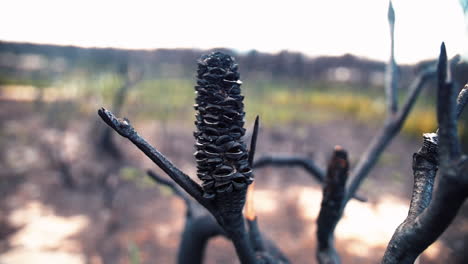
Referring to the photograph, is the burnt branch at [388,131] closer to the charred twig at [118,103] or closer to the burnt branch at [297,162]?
the burnt branch at [297,162]

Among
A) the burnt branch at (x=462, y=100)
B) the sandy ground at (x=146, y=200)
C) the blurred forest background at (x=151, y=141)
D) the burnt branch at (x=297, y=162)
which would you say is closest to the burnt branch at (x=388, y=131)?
the burnt branch at (x=297, y=162)

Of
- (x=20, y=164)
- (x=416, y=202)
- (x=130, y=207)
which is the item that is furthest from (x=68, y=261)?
(x=416, y=202)

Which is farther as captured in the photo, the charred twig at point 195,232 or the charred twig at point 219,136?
the charred twig at point 195,232

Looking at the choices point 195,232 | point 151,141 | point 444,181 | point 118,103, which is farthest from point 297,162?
point 151,141

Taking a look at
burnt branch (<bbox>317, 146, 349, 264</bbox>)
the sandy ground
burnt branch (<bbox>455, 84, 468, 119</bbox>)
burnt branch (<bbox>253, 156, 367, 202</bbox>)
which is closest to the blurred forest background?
the sandy ground

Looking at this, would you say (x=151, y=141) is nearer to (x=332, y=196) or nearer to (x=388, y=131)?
(x=388, y=131)

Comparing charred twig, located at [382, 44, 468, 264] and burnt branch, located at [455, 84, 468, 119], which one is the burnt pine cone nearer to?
charred twig, located at [382, 44, 468, 264]
